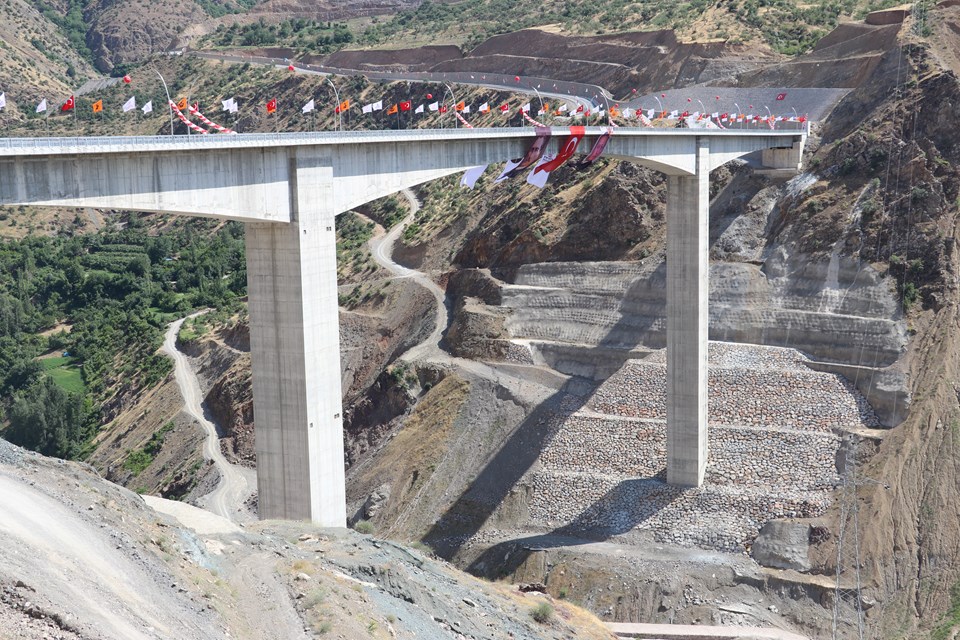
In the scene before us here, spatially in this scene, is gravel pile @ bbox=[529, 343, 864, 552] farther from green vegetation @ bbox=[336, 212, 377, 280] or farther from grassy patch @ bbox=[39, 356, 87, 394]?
grassy patch @ bbox=[39, 356, 87, 394]

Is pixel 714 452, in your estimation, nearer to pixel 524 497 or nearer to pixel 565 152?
pixel 524 497

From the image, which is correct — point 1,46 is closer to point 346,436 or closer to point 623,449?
point 346,436

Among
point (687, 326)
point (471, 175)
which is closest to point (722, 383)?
point (687, 326)

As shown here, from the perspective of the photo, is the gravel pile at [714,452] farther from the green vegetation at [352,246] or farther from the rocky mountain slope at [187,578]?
the green vegetation at [352,246]

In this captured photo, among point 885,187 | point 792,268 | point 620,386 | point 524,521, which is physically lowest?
point 524,521

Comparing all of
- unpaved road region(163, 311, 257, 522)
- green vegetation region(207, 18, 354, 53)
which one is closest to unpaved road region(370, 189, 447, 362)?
unpaved road region(163, 311, 257, 522)

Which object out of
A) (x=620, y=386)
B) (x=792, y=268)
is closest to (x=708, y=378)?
(x=620, y=386)

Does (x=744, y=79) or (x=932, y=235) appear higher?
(x=744, y=79)

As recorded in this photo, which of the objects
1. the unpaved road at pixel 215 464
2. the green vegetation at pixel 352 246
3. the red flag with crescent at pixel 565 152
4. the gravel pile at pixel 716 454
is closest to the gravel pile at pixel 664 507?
the gravel pile at pixel 716 454
